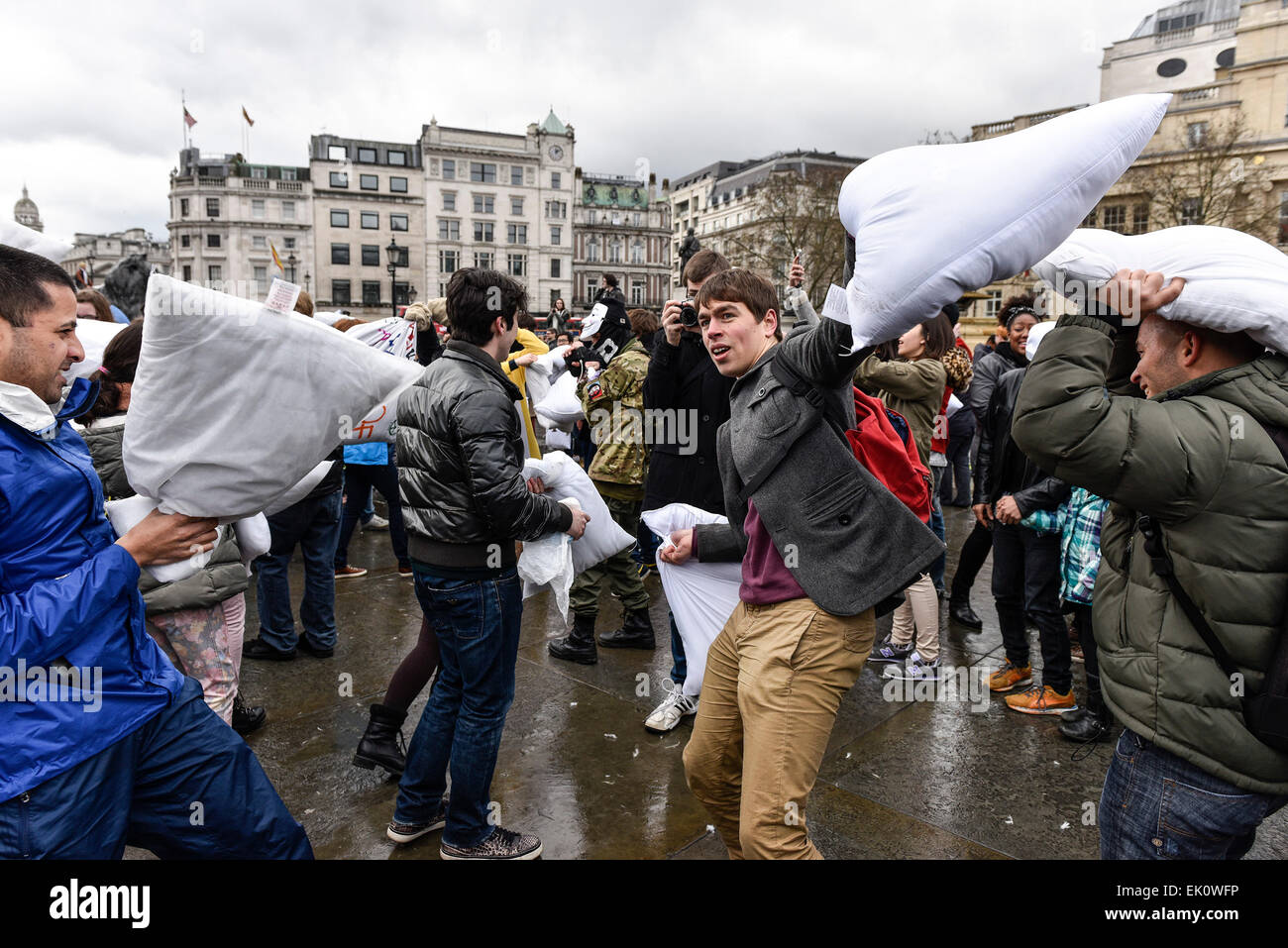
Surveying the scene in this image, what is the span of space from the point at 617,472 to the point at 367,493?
109 inches

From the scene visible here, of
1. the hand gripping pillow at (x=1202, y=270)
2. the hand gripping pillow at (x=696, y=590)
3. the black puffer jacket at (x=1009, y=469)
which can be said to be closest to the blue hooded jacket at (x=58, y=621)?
the hand gripping pillow at (x=696, y=590)

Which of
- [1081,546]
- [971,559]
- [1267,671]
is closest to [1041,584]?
[1081,546]

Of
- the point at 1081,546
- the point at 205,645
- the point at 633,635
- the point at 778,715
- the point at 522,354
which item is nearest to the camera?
the point at 778,715

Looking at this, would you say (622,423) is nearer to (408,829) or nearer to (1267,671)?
(408,829)

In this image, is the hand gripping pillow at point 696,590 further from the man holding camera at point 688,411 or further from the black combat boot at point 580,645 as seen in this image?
the black combat boot at point 580,645

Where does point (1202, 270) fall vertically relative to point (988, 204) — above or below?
below

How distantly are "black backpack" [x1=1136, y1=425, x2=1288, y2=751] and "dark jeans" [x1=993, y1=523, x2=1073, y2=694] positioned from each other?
8.75 ft

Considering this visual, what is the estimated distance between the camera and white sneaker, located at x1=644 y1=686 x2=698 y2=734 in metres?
3.95

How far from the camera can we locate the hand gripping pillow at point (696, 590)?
3.29 m

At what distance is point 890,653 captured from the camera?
16.5 feet

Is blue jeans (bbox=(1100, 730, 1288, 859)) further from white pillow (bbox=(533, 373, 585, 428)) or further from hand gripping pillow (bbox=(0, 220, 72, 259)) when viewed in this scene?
white pillow (bbox=(533, 373, 585, 428))

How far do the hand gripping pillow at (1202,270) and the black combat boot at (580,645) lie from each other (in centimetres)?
359

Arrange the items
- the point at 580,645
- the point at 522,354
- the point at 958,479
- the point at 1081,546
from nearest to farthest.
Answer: the point at 1081,546 → the point at 580,645 → the point at 522,354 → the point at 958,479
